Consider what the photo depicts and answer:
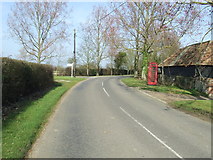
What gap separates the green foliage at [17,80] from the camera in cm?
820

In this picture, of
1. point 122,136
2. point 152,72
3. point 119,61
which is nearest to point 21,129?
point 122,136

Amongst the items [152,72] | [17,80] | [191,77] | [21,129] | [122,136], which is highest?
[152,72]

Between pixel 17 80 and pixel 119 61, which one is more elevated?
pixel 119 61

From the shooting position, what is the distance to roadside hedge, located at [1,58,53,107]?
819cm

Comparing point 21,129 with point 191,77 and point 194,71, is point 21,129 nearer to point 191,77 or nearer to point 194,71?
point 194,71

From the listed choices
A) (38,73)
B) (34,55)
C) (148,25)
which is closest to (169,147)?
(38,73)

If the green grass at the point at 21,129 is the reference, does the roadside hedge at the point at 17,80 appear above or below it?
above

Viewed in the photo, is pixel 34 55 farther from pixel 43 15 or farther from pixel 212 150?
pixel 212 150

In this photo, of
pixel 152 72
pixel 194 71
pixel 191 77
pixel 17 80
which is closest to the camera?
pixel 17 80

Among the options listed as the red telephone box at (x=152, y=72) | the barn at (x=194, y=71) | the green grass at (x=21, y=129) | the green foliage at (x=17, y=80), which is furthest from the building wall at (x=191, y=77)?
the green foliage at (x=17, y=80)

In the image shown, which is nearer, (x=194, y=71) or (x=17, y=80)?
(x=17, y=80)

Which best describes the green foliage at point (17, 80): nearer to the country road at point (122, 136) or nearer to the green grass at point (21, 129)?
the green grass at point (21, 129)

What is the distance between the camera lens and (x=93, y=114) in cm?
802

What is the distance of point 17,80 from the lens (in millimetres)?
9367
